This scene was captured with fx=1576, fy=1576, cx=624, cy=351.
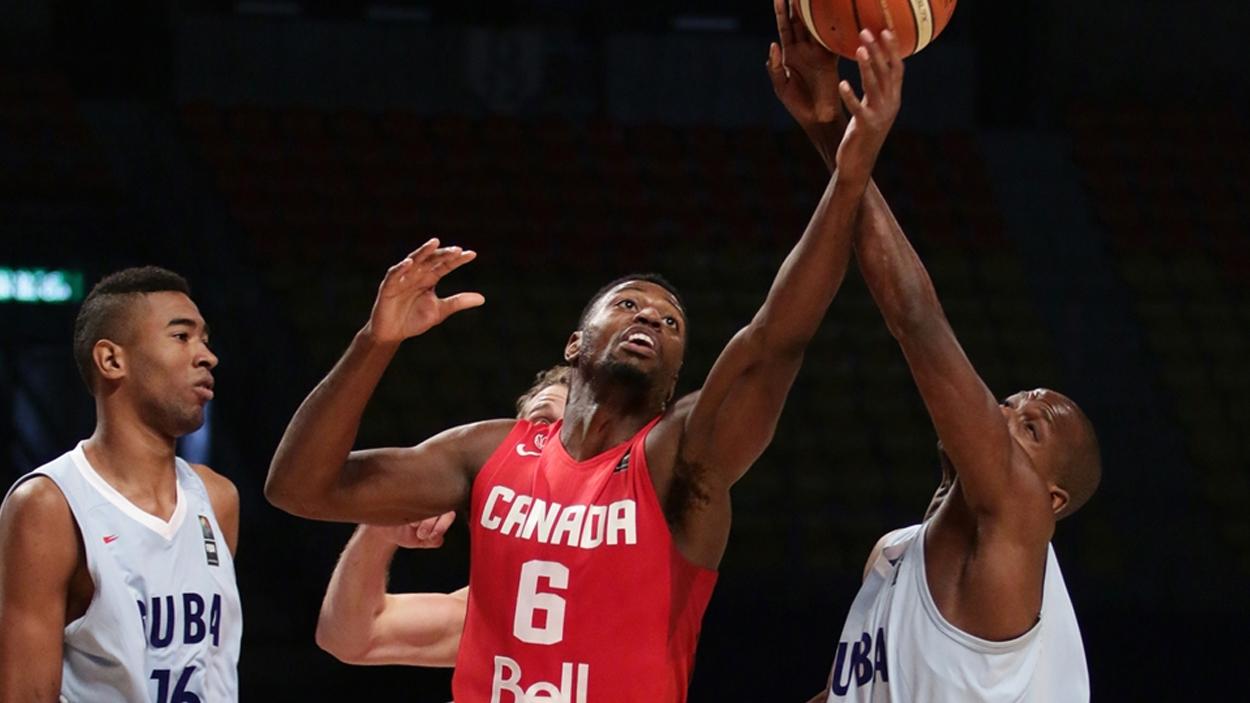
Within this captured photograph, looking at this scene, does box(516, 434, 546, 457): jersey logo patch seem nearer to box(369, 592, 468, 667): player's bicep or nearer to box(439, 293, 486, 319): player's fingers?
box(439, 293, 486, 319): player's fingers

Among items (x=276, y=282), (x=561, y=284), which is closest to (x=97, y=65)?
(x=276, y=282)

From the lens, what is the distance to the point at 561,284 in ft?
31.9

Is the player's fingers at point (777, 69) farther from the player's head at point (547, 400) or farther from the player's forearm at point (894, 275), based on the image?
the player's head at point (547, 400)

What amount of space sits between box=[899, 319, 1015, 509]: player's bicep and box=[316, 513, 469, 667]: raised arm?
4.54ft

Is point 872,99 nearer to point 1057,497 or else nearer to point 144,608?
point 1057,497

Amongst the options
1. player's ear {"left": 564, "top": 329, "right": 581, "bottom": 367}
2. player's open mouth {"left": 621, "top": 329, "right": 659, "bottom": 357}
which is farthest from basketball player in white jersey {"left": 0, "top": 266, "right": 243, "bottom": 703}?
player's open mouth {"left": 621, "top": 329, "right": 659, "bottom": 357}

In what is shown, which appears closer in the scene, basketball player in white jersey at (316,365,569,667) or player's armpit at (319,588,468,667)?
basketball player in white jersey at (316,365,569,667)

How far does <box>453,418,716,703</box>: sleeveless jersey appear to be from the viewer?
3.04 m

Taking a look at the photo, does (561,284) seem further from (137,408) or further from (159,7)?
(137,408)

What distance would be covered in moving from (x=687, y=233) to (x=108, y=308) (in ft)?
23.0

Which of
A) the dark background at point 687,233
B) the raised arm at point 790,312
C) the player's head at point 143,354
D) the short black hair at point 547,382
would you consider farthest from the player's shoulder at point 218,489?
the dark background at point 687,233

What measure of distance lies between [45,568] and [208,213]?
6.94m

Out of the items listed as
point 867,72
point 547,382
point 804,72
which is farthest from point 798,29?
point 547,382

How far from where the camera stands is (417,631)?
403 centimetres
